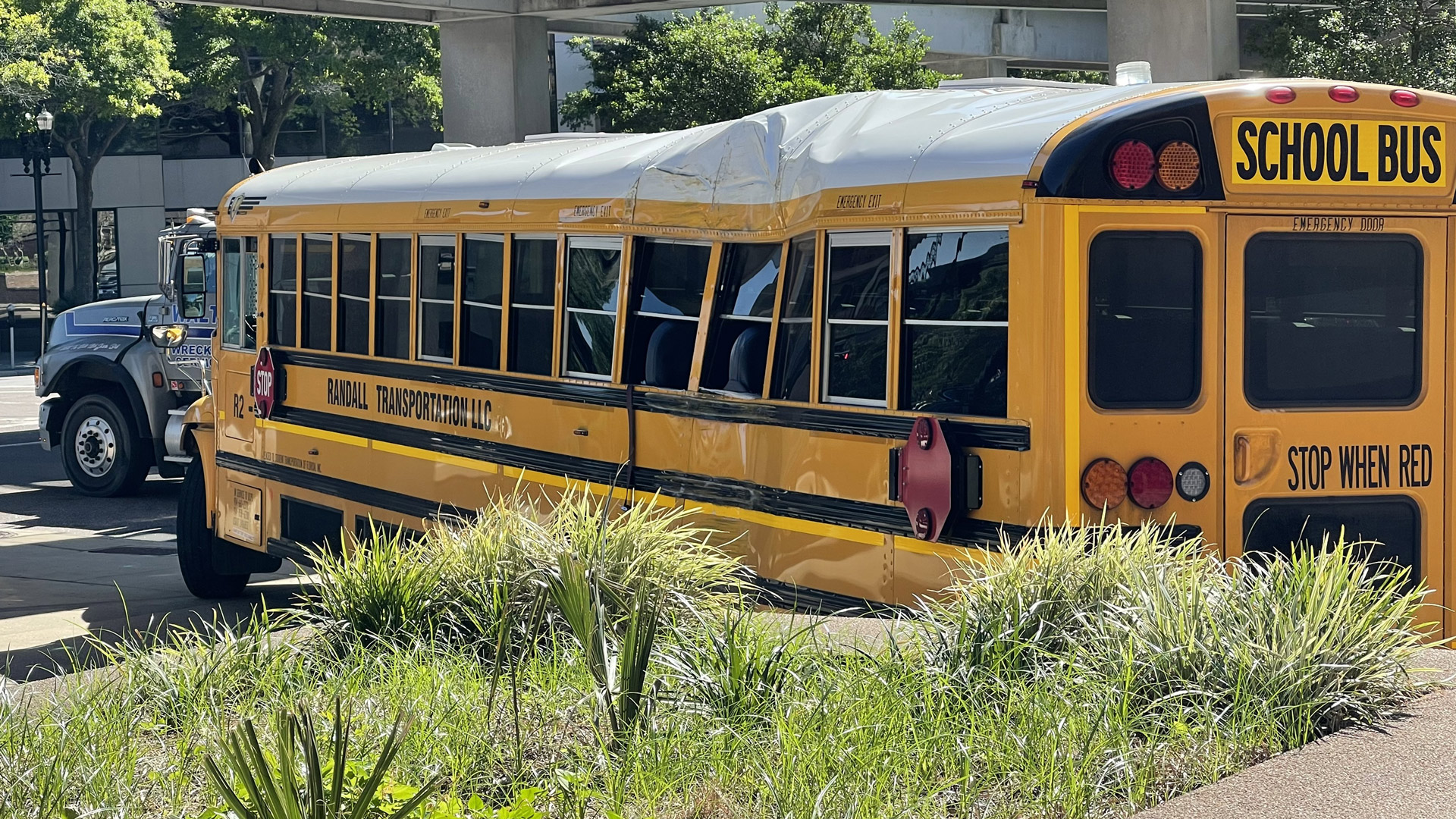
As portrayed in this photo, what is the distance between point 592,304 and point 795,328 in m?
1.46

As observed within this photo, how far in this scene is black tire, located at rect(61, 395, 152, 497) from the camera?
53.1 feet

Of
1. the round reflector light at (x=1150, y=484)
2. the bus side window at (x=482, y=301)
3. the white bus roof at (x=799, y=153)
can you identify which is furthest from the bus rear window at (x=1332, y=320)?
the bus side window at (x=482, y=301)

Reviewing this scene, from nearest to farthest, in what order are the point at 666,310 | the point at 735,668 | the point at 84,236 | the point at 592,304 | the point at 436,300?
the point at 735,668, the point at 666,310, the point at 592,304, the point at 436,300, the point at 84,236

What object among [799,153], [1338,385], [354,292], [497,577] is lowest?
[497,577]

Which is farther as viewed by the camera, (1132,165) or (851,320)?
(851,320)

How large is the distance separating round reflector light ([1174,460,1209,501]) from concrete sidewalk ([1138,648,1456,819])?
4.80ft

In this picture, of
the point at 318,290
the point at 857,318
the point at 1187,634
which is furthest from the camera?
the point at 318,290

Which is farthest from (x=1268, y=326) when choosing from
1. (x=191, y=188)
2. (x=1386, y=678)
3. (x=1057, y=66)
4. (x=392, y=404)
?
(x=191, y=188)

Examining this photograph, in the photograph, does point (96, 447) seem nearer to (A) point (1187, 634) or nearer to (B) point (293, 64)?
(A) point (1187, 634)

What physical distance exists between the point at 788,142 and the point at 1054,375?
1713 mm

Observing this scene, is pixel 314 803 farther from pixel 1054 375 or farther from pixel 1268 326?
pixel 1268 326

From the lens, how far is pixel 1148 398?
5.75m

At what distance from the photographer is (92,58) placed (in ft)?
117

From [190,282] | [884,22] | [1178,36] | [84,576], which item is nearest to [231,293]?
[190,282]
